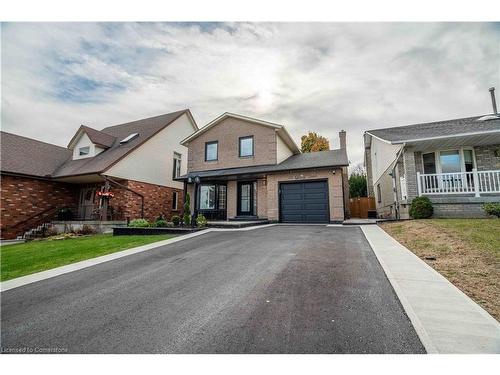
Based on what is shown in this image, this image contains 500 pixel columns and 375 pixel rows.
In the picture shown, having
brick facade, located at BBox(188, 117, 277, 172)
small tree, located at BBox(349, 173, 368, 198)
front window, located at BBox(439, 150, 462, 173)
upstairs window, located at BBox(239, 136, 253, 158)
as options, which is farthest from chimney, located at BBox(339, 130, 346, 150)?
small tree, located at BBox(349, 173, 368, 198)

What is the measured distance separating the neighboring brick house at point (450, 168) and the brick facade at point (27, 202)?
68.2ft

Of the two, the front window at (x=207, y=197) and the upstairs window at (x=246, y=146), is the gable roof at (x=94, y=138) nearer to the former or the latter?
the front window at (x=207, y=197)

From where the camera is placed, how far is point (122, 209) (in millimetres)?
15109

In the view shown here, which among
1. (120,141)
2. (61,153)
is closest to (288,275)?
(120,141)

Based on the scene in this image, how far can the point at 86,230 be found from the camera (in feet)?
45.2

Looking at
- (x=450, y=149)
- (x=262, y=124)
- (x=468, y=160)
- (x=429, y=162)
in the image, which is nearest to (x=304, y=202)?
(x=262, y=124)

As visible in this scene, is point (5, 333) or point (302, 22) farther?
point (302, 22)

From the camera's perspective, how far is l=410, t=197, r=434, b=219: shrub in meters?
10.1

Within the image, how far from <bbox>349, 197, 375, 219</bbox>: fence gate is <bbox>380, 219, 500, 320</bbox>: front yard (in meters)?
11.3

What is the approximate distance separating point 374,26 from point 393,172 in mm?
10705

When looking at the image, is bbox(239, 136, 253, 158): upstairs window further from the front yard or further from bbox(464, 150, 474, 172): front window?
bbox(464, 150, 474, 172): front window

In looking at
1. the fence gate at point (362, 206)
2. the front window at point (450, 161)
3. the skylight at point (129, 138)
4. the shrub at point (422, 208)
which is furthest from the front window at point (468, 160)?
the skylight at point (129, 138)
